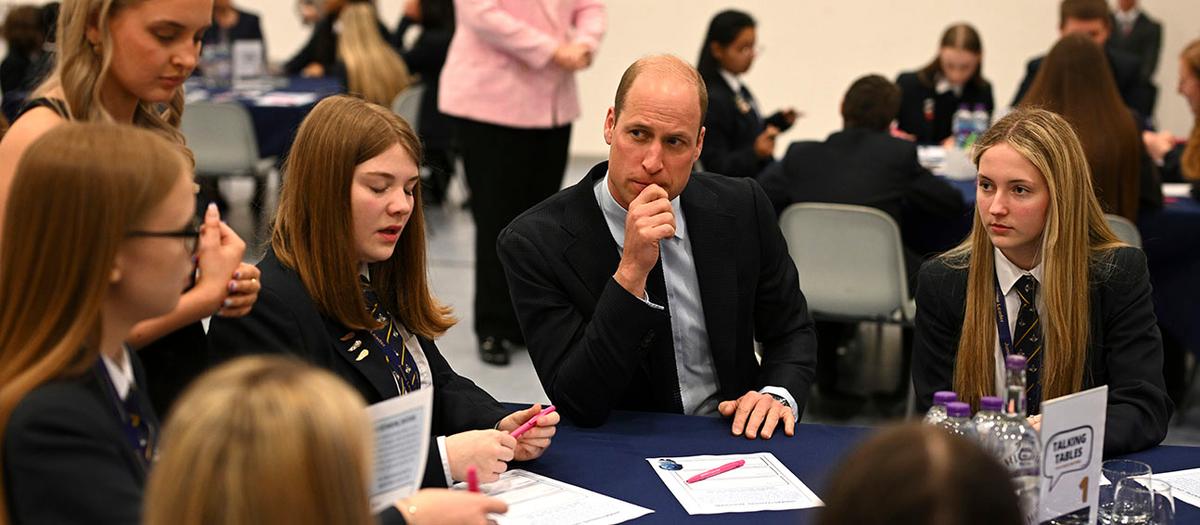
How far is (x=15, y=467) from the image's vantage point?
149 cm

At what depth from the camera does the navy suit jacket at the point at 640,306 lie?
247 cm

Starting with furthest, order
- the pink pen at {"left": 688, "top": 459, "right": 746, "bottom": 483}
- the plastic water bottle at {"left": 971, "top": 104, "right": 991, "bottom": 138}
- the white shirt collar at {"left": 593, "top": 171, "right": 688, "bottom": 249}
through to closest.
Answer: the plastic water bottle at {"left": 971, "top": 104, "right": 991, "bottom": 138}, the white shirt collar at {"left": 593, "top": 171, "right": 688, "bottom": 249}, the pink pen at {"left": 688, "top": 459, "right": 746, "bottom": 483}

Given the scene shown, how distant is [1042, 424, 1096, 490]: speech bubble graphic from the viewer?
1909 mm

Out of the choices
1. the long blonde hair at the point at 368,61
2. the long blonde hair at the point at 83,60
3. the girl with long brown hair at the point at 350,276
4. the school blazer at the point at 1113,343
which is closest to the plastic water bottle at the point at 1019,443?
the school blazer at the point at 1113,343

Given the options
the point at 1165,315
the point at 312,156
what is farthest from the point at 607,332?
the point at 1165,315

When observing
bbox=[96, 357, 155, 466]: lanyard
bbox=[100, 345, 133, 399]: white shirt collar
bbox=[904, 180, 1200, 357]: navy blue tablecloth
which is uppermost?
bbox=[100, 345, 133, 399]: white shirt collar

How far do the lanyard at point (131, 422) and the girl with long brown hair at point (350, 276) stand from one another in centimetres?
48

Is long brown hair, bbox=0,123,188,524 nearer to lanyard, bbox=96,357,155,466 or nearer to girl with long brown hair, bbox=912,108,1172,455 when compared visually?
lanyard, bbox=96,357,155,466

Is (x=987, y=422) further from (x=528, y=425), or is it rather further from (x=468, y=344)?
(x=468, y=344)

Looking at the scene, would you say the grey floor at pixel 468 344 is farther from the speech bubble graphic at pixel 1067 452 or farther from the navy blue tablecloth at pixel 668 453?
the speech bubble graphic at pixel 1067 452

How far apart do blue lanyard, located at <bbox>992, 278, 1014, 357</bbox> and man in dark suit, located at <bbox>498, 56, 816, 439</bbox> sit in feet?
1.35

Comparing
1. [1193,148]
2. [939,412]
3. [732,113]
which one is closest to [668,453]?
[939,412]

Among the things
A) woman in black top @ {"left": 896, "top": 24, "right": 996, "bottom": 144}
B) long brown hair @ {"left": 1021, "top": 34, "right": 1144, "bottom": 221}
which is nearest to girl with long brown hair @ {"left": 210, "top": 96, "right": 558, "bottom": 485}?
long brown hair @ {"left": 1021, "top": 34, "right": 1144, "bottom": 221}

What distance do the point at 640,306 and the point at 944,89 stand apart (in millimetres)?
4289
